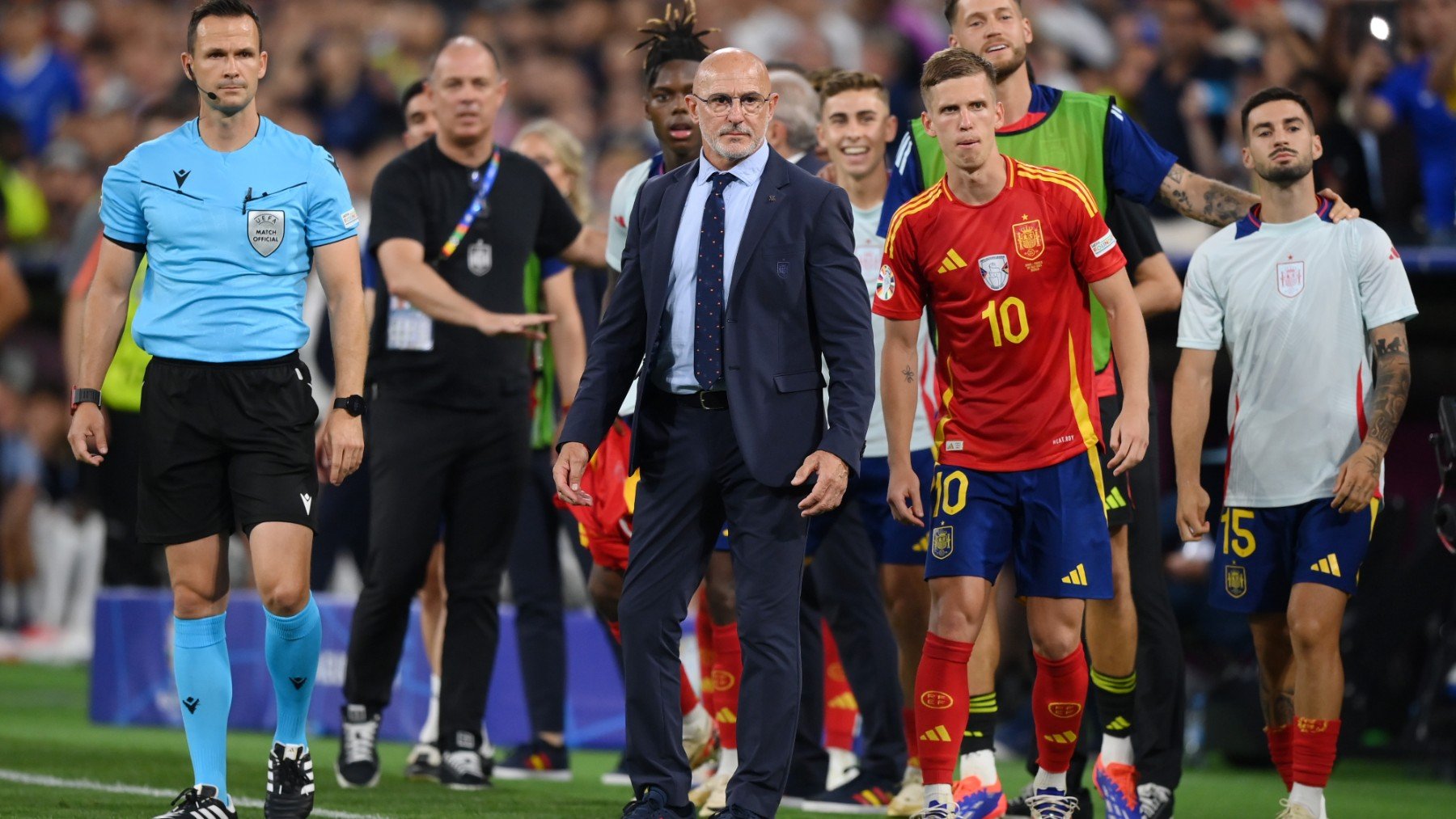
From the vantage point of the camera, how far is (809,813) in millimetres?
6934

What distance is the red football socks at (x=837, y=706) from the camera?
24.7 ft

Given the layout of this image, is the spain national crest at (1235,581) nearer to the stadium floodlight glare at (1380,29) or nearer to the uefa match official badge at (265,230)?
the uefa match official badge at (265,230)

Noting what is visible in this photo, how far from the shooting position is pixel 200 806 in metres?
5.69

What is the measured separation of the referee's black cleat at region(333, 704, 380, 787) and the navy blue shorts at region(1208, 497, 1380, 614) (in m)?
3.20

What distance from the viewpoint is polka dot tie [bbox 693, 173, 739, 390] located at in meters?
5.65

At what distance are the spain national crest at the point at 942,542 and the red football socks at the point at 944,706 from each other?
256 millimetres

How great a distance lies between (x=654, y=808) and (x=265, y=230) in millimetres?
2073

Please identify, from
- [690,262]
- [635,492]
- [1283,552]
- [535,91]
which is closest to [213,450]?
[635,492]

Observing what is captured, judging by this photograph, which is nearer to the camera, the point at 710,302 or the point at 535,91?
the point at 710,302

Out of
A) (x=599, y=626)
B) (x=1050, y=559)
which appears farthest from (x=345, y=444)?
(x=599, y=626)

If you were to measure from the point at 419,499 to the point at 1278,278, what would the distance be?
10.7 feet

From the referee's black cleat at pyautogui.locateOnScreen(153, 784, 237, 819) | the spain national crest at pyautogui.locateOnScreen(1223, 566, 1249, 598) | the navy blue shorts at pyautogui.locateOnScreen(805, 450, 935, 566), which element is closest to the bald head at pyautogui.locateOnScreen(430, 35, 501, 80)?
the navy blue shorts at pyautogui.locateOnScreen(805, 450, 935, 566)

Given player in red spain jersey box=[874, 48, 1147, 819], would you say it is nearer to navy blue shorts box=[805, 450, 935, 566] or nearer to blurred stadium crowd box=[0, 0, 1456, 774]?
navy blue shorts box=[805, 450, 935, 566]

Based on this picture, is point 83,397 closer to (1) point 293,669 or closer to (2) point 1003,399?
(1) point 293,669
